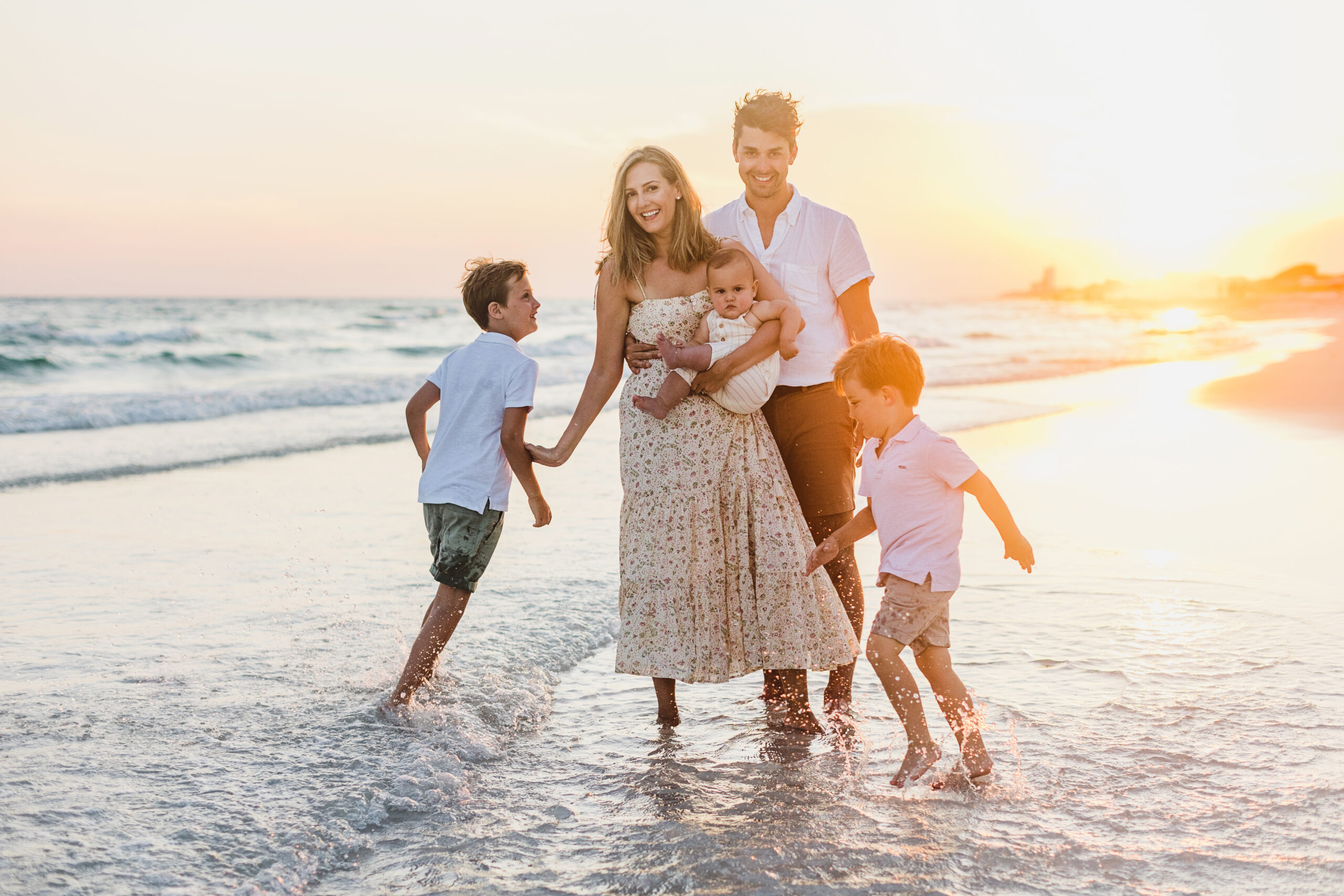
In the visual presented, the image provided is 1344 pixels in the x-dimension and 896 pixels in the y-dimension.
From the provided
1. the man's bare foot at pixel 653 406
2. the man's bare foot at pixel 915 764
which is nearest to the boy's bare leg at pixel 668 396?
the man's bare foot at pixel 653 406

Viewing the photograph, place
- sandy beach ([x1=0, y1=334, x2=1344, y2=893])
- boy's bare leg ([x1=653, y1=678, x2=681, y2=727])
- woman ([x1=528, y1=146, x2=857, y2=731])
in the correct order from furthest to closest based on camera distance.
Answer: boy's bare leg ([x1=653, y1=678, x2=681, y2=727]), woman ([x1=528, y1=146, x2=857, y2=731]), sandy beach ([x1=0, y1=334, x2=1344, y2=893])

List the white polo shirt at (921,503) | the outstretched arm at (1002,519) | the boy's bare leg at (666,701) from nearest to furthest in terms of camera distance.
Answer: the outstretched arm at (1002,519) < the white polo shirt at (921,503) < the boy's bare leg at (666,701)

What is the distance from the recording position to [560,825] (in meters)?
2.85

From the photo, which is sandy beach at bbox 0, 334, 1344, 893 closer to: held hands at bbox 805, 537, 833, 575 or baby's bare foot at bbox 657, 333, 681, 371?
held hands at bbox 805, 537, 833, 575

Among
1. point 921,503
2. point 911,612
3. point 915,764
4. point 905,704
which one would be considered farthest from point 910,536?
point 915,764

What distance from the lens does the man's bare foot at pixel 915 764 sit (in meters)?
3.07

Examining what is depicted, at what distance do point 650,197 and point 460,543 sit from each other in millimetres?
1407

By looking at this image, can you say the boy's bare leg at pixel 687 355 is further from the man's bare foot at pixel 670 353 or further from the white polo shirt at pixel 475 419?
the white polo shirt at pixel 475 419

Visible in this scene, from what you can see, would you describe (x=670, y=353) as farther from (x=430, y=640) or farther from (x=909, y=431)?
(x=430, y=640)

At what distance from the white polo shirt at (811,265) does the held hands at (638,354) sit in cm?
49

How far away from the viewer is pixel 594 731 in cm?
360

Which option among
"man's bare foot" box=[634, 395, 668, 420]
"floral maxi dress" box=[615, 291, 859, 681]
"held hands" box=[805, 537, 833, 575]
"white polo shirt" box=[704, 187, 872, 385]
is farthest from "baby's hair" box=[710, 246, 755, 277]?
"held hands" box=[805, 537, 833, 575]

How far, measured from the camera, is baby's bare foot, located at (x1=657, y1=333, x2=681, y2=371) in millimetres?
3355

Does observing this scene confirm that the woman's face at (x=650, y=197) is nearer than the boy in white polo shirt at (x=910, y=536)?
No
